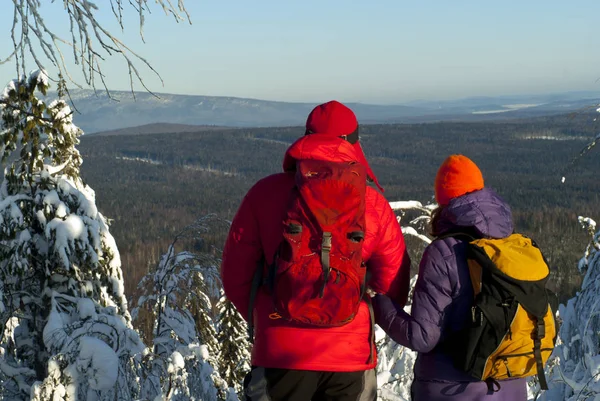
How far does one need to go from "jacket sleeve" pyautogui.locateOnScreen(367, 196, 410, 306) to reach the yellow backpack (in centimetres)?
33

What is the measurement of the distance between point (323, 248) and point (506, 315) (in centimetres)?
87

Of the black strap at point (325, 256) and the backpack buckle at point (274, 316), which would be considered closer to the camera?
the black strap at point (325, 256)

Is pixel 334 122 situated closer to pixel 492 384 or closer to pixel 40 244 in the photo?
pixel 492 384

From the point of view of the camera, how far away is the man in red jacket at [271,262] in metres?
2.82

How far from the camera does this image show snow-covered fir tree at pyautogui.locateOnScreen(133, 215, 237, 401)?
378cm

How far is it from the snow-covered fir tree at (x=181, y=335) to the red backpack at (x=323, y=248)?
1.14m

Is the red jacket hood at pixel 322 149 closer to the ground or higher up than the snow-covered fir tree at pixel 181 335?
higher up

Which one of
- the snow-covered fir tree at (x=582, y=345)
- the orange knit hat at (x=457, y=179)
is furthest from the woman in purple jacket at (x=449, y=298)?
the snow-covered fir tree at (x=582, y=345)

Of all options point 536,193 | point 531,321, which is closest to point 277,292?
point 531,321

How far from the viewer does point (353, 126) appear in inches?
118

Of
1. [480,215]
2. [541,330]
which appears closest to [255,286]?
[480,215]

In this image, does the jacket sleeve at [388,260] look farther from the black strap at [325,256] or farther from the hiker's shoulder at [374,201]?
the black strap at [325,256]

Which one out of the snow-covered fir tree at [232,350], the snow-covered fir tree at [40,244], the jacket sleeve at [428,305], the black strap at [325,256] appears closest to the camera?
the black strap at [325,256]

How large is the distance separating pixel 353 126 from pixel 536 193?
174174 mm
